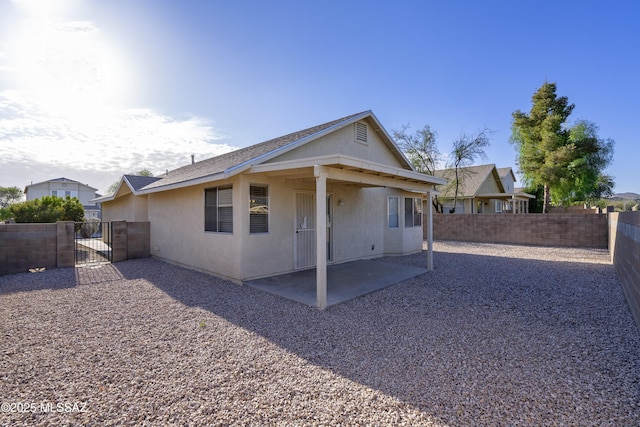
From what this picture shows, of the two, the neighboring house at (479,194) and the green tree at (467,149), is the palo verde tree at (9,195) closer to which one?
the neighboring house at (479,194)

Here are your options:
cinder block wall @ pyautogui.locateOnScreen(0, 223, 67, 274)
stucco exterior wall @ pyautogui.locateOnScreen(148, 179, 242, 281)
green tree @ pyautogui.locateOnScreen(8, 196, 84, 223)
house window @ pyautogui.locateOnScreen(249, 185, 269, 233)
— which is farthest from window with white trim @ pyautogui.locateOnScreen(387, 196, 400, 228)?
green tree @ pyautogui.locateOnScreen(8, 196, 84, 223)

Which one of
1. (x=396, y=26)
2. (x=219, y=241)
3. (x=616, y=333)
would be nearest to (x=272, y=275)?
(x=219, y=241)

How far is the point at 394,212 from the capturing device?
12000 mm

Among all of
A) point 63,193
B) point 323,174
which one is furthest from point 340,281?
point 63,193

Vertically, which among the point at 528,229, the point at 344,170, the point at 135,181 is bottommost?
the point at 528,229

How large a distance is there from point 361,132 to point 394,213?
361cm

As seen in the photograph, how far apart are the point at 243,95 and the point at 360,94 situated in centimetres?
612

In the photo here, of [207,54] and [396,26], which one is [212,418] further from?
[396,26]

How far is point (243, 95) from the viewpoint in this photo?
10828 mm

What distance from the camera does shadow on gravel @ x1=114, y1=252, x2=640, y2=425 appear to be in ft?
9.25

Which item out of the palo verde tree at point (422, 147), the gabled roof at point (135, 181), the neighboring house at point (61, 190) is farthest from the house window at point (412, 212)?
the neighboring house at point (61, 190)

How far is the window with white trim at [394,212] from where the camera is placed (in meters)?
11.9

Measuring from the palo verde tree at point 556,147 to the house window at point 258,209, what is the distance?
2183 centimetres

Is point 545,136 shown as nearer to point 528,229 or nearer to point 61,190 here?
point 528,229
